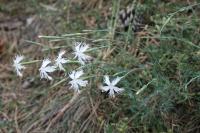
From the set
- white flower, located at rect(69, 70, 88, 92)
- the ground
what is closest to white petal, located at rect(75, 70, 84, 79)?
white flower, located at rect(69, 70, 88, 92)

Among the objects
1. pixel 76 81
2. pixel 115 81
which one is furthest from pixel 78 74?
pixel 115 81

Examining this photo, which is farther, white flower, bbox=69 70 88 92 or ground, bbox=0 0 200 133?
ground, bbox=0 0 200 133

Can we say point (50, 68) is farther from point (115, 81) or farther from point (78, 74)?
point (115, 81)

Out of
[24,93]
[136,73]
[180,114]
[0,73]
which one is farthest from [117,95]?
[0,73]

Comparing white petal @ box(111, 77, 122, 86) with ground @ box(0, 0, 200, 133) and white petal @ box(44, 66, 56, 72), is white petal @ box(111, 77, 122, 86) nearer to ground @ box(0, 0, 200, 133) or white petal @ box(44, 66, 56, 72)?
ground @ box(0, 0, 200, 133)

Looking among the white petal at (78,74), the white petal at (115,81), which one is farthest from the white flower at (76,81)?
the white petal at (115,81)

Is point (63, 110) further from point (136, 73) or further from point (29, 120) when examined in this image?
point (136, 73)

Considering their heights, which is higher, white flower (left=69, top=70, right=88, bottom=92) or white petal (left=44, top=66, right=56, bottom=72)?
white petal (left=44, top=66, right=56, bottom=72)

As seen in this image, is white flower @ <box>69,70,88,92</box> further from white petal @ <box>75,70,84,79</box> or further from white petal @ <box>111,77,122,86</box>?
white petal @ <box>111,77,122,86</box>

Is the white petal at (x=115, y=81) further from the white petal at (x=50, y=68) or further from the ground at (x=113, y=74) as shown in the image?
the white petal at (x=50, y=68)
